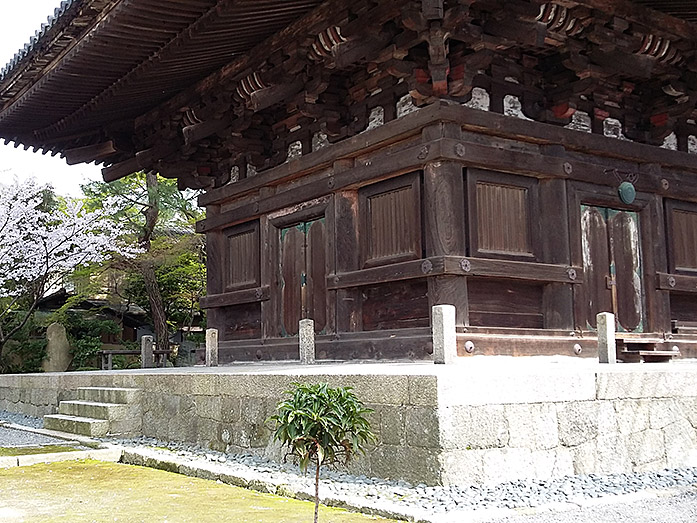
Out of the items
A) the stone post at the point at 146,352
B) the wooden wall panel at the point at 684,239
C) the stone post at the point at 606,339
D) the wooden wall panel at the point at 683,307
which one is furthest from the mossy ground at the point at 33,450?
the wooden wall panel at the point at 684,239

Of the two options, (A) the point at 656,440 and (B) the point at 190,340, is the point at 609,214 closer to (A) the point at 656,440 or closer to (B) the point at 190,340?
(A) the point at 656,440

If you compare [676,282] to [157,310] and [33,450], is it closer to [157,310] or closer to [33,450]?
[33,450]

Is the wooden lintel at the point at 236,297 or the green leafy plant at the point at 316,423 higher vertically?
the wooden lintel at the point at 236,297

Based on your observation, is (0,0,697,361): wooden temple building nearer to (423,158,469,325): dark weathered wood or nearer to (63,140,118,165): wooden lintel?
(423,158,469,325): dark weathered wood

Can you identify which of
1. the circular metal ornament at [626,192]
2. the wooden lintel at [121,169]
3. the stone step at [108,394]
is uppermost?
the wooden lintel at [121,169]

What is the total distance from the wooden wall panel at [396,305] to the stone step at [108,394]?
100 inches

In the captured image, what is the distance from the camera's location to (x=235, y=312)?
10.9 meters

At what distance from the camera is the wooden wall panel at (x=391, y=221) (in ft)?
25.7

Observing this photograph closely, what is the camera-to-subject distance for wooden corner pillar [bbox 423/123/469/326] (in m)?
7.30

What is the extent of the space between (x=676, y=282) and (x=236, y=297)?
5.45m

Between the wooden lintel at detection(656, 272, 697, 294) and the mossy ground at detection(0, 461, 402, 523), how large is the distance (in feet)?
18.1

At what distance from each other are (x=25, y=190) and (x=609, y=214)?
13.5 m

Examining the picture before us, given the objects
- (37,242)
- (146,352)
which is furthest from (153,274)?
(146,352)

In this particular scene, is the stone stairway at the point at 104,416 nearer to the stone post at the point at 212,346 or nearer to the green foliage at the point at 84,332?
the stone post at the point at 212,346
